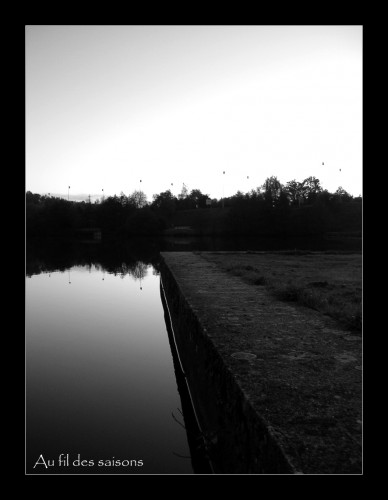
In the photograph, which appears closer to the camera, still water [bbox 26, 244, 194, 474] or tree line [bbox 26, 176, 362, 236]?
still water [bbox 26, 244, 194, 474]

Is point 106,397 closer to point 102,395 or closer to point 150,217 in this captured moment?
point 102,395

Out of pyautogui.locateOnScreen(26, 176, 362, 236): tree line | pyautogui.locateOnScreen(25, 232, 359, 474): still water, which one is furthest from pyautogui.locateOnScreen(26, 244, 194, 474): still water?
pyautogui.locateOnScreen(26, 176, 362, 236): tree line

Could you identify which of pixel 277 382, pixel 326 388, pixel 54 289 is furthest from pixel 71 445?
pixel 54 289

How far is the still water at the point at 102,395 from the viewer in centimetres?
413

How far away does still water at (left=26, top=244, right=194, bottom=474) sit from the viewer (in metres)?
4.13

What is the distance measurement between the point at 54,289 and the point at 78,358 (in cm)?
1006

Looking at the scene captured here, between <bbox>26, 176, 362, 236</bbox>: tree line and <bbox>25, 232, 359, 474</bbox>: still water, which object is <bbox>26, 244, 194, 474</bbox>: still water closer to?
<bbox>25, 232, 359, 474</bbox>: still water

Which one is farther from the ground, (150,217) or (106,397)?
(150,217)

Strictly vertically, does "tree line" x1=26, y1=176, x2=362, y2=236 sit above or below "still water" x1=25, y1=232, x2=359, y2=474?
above

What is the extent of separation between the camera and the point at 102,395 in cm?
564

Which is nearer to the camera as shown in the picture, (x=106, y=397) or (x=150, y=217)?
(x=106, y=397)

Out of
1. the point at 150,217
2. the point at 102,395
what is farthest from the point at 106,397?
the point at 150,217

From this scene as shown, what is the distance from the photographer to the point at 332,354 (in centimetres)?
381
